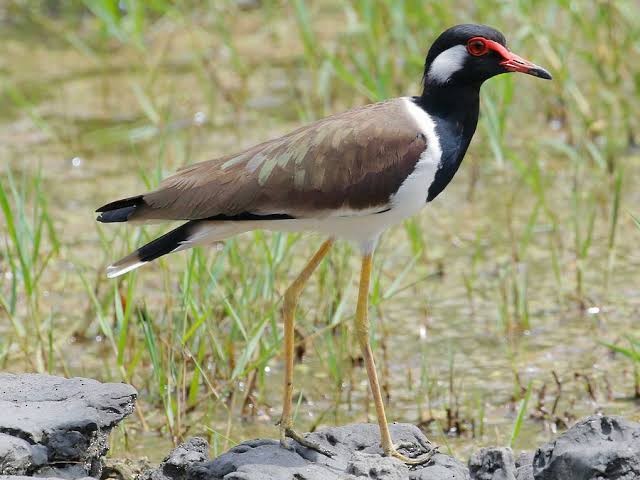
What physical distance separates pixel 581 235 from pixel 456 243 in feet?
1.72

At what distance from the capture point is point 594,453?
3217 millimetres

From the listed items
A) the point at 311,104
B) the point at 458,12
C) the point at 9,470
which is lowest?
the point at 9,470

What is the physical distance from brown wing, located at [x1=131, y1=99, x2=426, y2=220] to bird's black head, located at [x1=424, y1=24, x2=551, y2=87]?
17 centimetres

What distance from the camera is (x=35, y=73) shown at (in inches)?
300

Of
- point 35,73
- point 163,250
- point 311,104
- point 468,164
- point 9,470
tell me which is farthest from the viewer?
point 35,73

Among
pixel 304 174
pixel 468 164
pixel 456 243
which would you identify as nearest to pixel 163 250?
pixel 304 174

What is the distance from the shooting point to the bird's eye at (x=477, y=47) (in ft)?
12.5

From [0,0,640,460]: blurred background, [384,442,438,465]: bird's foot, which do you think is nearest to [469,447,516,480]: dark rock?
[384,442,438,465]: bird's foot

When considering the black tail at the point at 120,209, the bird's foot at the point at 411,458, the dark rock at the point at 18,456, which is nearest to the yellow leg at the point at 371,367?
the bird's foot at the point at 411,458

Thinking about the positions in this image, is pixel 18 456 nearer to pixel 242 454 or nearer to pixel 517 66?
pixel 242 454

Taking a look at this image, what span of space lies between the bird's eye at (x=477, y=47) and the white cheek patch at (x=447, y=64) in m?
0.02

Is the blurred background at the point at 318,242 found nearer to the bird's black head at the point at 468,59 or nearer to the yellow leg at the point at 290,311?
the yellow leg at the point at 290,311

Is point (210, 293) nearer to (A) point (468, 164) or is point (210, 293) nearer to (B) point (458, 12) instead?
(A) point (468, 164)

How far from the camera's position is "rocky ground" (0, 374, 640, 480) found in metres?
3.21
